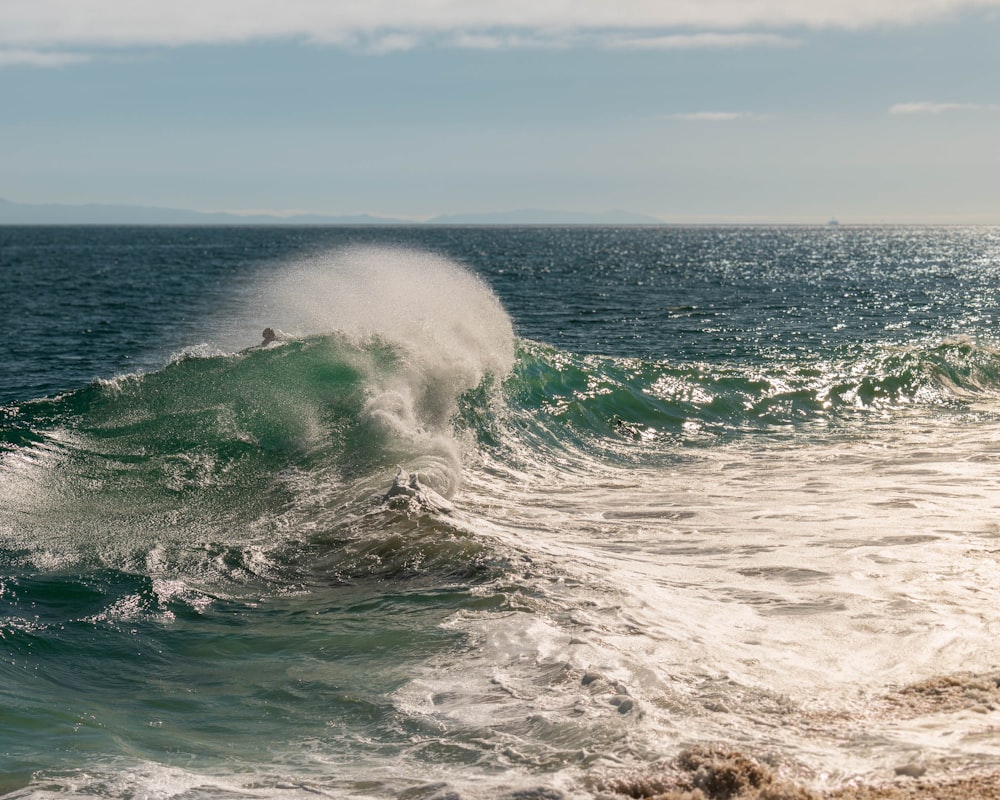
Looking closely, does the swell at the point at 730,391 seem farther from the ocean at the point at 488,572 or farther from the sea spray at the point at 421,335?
the sea spray at the point at 421,335

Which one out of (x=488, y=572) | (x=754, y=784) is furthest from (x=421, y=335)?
(x=754, y=784)

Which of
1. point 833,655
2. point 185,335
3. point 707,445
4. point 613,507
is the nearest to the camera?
point 833,655

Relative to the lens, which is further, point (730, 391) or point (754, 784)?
point (730, 391)

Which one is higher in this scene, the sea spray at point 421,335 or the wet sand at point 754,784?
the sea spray at point 421,335

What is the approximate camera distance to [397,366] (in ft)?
58.7

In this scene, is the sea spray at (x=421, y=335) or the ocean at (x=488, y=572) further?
the sea spray at (x=421, y=335)

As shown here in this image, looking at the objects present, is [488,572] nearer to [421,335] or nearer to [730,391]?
[421,335]

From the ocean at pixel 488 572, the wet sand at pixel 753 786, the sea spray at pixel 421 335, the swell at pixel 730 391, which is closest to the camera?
the wet sand at pixel 753 786

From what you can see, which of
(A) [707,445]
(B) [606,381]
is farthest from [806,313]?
(A) [707,445]

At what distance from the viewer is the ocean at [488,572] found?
6.10 m

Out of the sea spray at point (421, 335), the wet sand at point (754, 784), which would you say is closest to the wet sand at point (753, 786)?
the wet sand at point (754, 784)

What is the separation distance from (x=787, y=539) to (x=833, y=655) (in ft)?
11.0

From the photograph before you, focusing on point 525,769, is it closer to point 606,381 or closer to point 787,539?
point 787,539

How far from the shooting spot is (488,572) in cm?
952
